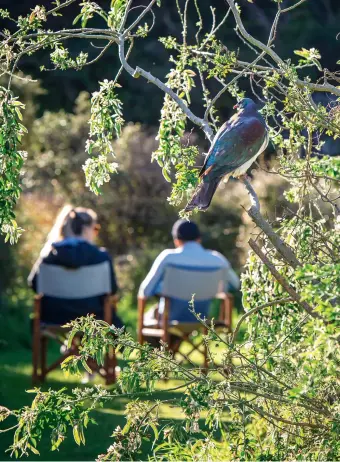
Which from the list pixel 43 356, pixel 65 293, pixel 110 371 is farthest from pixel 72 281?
pixel 110 371

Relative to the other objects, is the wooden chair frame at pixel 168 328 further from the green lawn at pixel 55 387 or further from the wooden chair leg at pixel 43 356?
the wooden chair leg at pixel 43 356

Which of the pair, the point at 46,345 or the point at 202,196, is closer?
the point at 202,196

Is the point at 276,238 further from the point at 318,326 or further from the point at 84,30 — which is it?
the point at 84,30

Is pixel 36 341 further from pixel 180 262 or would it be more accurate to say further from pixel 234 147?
pixel 234 147

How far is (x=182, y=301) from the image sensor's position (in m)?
7.42

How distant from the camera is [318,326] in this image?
8.79ft

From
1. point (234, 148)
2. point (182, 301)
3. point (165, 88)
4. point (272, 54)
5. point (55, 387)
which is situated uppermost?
point (272, 54)

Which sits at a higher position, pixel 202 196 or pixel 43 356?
pixel 202 196

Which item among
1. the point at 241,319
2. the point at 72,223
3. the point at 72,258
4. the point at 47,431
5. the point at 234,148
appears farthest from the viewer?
the point at 72,223

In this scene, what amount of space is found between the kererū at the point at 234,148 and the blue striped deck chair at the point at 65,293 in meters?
3.33

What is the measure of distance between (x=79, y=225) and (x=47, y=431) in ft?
7.15

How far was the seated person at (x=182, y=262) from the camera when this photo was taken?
7309mm

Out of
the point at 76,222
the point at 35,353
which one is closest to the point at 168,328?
the point at 35,353

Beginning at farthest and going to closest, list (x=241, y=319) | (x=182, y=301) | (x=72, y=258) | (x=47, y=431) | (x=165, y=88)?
(x=182, y=301)
(x=72, y=258)
(x=47, y=431)
(x=241, y=319)
(x=165, y=88)
